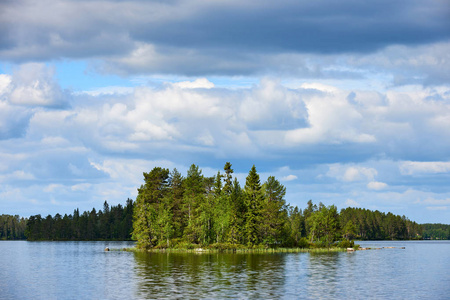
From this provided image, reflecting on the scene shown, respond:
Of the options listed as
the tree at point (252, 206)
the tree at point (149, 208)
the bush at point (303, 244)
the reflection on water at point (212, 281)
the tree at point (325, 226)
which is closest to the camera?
the reflection on water at point (212, 281)

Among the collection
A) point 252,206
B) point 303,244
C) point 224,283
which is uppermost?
point 252,206

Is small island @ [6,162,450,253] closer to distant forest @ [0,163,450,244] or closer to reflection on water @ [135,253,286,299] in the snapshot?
distant forest @ [0,163,450,244]

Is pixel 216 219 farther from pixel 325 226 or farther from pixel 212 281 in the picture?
pixel 212 281

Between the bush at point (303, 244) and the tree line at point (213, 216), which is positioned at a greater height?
the tree line at point (213, 216)

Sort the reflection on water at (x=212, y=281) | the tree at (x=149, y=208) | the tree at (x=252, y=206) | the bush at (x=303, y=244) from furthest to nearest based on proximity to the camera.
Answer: the bush at (x=303, y=244) < the tree at (x=149, y=208) < the tree at (x=252, y=206) < the reflection on water at (x=212, y=281)

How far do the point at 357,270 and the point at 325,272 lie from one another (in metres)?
8.74

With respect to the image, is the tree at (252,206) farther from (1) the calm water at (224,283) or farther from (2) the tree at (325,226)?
(1) the calm water at (224,283)

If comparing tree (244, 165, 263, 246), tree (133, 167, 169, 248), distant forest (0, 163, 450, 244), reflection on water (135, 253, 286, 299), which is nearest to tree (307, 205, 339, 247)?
distant forest (0, 163, 450, 244)

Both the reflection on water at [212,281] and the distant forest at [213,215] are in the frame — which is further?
the distant forest at [213,215]

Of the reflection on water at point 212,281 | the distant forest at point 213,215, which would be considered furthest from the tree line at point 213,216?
the reflection on water at point 212,281

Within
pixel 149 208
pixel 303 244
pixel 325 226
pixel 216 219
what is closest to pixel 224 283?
pixel 216 219

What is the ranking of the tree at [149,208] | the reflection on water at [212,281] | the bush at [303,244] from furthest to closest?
the bush at [303,244] < the tree at [149,208] < the reflection on water at [212,281]

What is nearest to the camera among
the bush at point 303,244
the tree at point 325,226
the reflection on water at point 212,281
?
the reflection on water at point 212,281

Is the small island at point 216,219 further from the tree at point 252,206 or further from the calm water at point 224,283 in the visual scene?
the calm water at point 224,283
